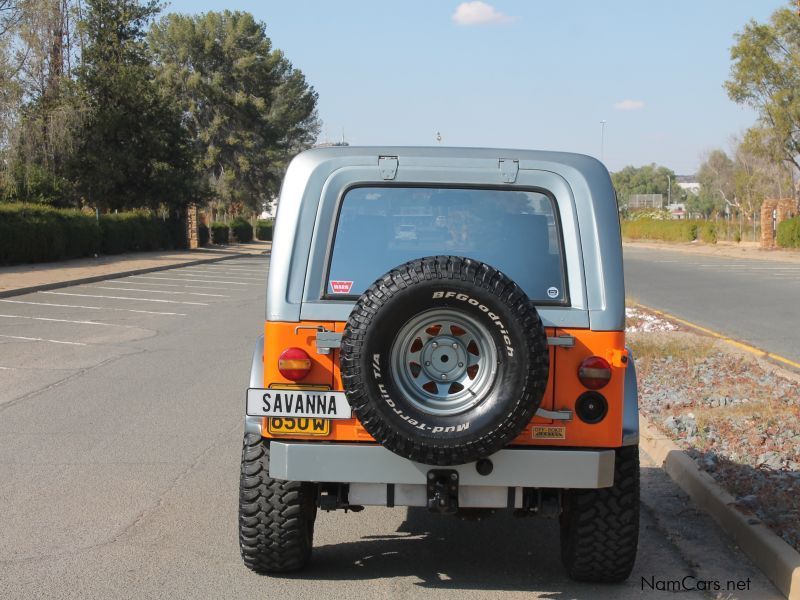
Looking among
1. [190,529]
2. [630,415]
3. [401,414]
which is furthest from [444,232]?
[190,529]

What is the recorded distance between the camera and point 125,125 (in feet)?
144

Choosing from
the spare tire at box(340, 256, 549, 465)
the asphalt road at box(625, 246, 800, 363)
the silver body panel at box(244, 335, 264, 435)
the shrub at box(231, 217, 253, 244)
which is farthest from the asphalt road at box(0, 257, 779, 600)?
the shrub at box(231, 217, 253, 244)

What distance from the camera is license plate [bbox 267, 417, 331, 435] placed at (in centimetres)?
456

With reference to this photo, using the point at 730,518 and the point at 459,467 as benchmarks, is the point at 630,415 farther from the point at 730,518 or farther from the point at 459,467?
the point at 730,518

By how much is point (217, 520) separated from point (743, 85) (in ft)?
161

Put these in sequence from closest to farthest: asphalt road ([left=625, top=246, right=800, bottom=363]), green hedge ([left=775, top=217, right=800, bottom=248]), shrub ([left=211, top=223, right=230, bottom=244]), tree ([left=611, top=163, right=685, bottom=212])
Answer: asphalt road ([left=625, top=246, right=800, bottom=363]) → green hedge ([left=775, top=217, right=800, bottom=248]) → shrub ([left=211, top=223, right=230, bottom=244]) → tree ([left=611, top=163, right=685, bottom=212])

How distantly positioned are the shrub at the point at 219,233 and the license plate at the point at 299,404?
53474 mm

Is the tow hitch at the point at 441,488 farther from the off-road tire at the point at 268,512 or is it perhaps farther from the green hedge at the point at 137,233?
the green hedge at the point at 137,233

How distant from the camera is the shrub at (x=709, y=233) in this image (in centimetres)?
6138

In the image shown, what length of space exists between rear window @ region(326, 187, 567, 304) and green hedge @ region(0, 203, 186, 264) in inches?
1054

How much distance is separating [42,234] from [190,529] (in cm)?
2725

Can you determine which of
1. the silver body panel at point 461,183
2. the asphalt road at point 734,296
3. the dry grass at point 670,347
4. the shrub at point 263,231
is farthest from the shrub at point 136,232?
the silver body panel at point 461,183

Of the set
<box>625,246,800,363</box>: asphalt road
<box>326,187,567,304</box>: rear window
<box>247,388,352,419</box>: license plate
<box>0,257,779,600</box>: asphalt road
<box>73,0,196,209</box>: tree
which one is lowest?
<box>625,246,800,363</box>: asphalt road

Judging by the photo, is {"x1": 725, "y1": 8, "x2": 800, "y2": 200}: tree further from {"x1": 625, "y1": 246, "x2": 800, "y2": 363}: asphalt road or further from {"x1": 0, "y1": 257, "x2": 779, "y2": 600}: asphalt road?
{"x1": 0, "y1": 257, "x2": 779, "y2": 600}: asphalt road
